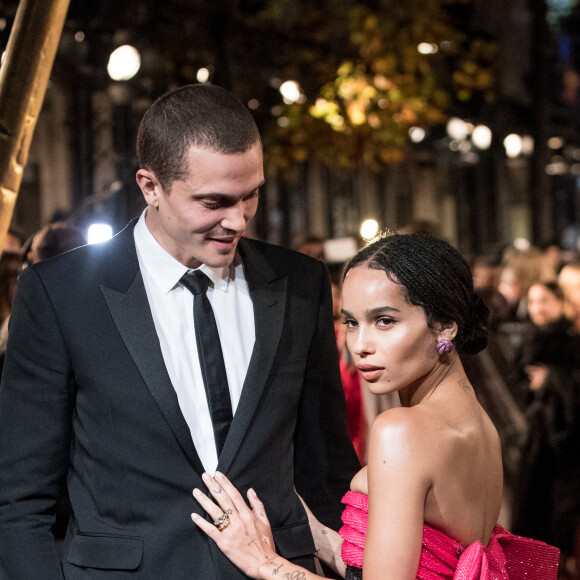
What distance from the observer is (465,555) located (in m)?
2.19

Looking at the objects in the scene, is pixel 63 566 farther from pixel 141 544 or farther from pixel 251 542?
pixel 251 542

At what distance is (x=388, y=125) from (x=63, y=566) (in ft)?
26.3

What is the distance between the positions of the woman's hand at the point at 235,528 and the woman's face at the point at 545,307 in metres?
4.77

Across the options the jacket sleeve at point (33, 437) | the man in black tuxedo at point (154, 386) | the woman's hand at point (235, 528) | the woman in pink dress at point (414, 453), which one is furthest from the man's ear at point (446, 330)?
the jacket sleeve at point (33, 437)

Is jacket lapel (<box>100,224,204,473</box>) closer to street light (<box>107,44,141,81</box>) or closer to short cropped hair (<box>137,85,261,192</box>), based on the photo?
short cropped hair (<box>137,85,261,192</box>)

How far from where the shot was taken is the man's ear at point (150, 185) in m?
2.37

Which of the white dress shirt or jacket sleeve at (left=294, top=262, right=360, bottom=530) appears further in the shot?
jacket sleeve at (left=294, top=262, right=360, bottom=530)

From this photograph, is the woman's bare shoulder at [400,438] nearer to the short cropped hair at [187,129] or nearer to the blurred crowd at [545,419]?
the short cropped hair at [187,129]

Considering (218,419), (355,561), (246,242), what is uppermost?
(246,242)

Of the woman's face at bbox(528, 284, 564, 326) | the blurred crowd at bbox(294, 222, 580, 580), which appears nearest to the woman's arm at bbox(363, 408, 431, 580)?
the blurred crowd at bbox(294, 222, 580, 580)

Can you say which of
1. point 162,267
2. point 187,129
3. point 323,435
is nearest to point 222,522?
point 323,435

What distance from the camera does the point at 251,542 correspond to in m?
2.30

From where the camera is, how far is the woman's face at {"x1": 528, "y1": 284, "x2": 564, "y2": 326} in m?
6.68

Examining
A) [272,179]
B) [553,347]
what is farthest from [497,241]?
[553,347]
